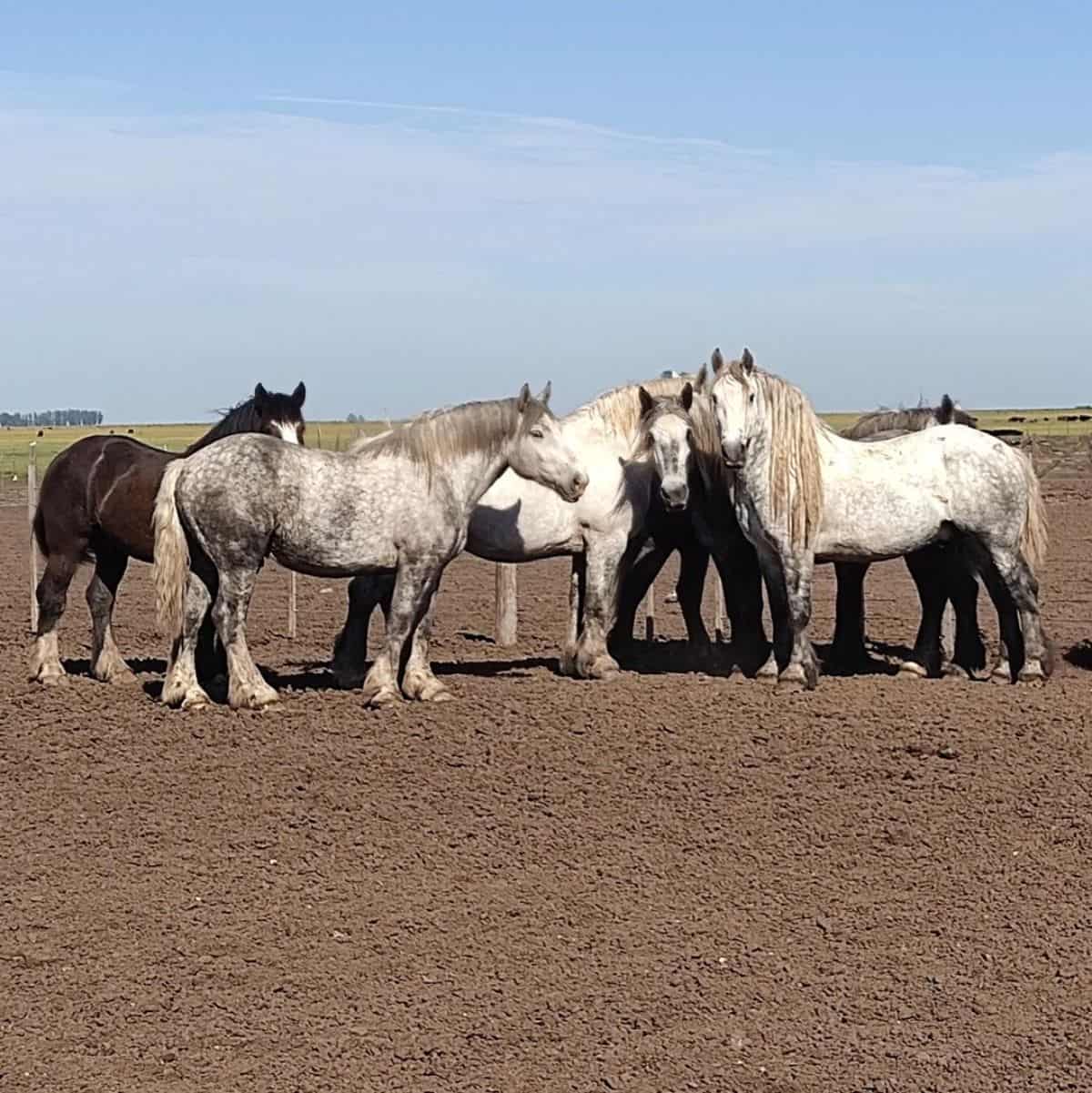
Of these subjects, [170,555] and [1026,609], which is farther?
[1026,609]

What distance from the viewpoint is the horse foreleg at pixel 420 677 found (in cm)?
1025

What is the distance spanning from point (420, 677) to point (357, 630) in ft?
3.36

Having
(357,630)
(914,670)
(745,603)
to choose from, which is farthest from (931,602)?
(357,630)

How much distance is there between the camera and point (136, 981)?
6.45 m

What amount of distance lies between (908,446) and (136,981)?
628cm

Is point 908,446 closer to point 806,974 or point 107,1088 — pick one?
point 806,974

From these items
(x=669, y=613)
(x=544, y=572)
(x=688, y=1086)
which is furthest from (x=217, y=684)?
(x=544, y=572)

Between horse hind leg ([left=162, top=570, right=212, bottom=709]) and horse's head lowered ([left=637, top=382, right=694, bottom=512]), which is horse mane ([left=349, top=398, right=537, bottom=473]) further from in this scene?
horse hind leg ([left=162, top=570, right=212, bottom=709])

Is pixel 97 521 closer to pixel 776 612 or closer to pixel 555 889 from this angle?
pixel 776 612

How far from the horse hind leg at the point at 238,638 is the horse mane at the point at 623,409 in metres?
2.94

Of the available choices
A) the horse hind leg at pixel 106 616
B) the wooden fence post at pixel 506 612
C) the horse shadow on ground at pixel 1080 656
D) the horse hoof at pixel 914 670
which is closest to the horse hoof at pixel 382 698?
the horse hind leg at pixel 106 616

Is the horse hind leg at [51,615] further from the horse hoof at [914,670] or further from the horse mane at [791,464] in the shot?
the horse hoof at [914,670]

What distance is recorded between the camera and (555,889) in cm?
734

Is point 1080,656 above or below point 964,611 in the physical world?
below
